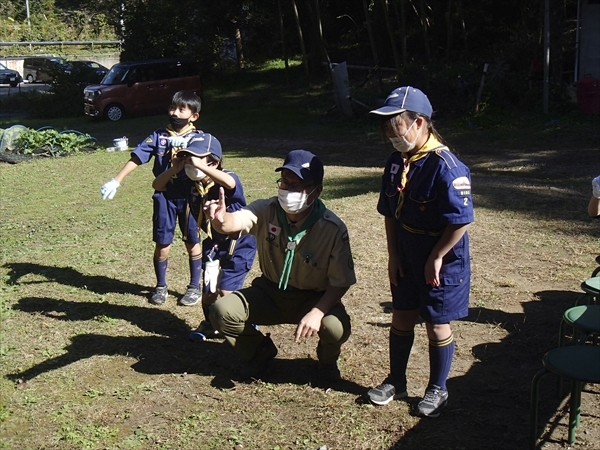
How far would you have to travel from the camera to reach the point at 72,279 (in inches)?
254

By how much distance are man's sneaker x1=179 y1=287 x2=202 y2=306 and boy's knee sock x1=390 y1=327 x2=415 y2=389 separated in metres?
2.24

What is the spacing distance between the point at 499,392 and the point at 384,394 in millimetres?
642

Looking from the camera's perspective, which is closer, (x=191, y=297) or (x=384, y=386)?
(x=384, y=386)

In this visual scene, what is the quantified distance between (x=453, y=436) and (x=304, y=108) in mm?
19031

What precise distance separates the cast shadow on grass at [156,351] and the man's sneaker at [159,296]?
99 mm

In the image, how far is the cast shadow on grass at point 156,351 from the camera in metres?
4.32

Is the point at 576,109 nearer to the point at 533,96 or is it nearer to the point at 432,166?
the point at 533,96

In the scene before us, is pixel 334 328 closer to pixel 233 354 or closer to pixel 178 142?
pixel 233 354

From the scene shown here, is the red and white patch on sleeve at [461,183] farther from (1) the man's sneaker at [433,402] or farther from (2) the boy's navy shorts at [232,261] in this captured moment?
(2) the boy's navy shorts at [232,261]

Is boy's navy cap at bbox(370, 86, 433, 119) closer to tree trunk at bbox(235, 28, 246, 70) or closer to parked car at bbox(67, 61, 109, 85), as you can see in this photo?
parked car at bbox(67, 61, 109, 85)

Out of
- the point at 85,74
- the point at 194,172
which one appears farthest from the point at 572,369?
the point at 85,74

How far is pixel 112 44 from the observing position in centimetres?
4544

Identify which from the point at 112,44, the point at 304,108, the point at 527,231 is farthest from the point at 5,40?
the point at 527,231

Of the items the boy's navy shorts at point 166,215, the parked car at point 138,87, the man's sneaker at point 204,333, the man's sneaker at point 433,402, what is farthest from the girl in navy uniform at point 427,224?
the parked car at point 138,87
